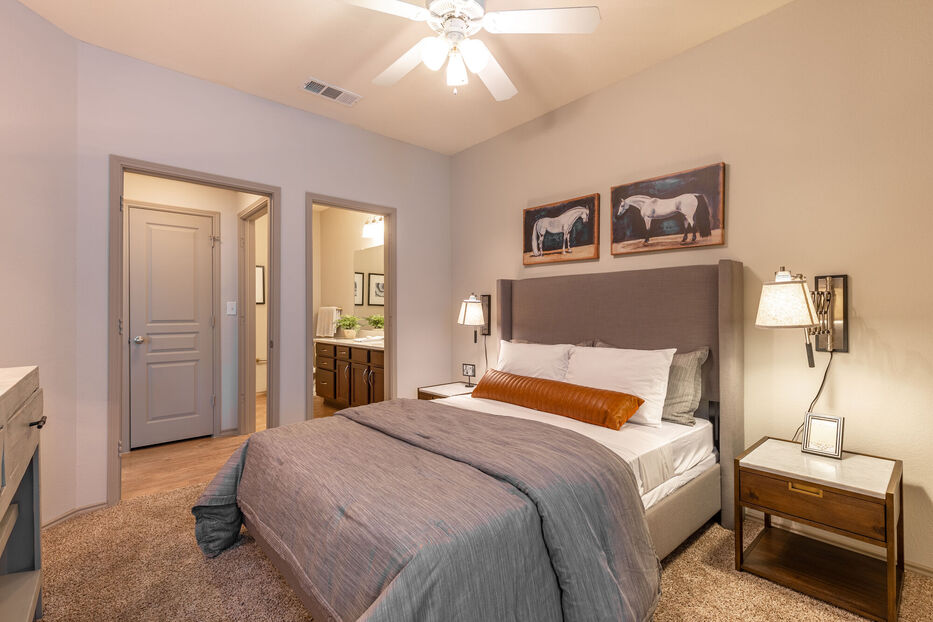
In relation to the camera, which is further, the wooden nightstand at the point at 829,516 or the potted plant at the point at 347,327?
the potted plant at the point at 347,327

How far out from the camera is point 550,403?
260 centimetres

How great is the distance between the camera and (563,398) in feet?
8.34

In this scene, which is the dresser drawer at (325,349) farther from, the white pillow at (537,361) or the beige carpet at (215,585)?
the beige carpet at (215,585)

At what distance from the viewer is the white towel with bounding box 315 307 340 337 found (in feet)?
19.4

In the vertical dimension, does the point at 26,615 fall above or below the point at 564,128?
below

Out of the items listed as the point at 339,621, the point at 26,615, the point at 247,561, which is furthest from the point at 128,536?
the point at 339,621

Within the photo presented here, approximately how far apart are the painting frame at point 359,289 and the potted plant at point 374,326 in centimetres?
25

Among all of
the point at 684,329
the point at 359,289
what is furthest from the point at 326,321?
the point at 684,329

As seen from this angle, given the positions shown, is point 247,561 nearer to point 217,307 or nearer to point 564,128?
point 217,307

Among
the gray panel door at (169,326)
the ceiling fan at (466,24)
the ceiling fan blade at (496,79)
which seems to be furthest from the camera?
the gray panel door at (169,326)

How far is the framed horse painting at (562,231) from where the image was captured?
11.0 feet

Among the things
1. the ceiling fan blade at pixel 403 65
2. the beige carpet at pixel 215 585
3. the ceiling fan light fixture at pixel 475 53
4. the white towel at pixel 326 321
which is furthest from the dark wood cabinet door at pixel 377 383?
the ceiling fan light fixture at pixel 475 53

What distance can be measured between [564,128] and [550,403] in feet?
7.31

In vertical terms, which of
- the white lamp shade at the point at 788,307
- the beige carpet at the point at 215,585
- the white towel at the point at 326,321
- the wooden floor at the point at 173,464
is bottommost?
the wooden floor at the point at 173,464
